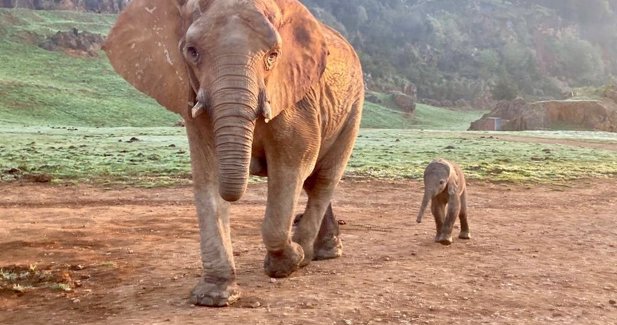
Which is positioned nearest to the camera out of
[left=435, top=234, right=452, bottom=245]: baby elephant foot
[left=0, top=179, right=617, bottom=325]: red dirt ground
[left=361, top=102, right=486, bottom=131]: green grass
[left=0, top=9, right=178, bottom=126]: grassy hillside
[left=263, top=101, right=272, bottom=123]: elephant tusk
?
[left=263, top=101, right=272, bottom=123]: elephant tusk

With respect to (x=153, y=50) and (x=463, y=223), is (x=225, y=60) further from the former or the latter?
(x=463, y=223)

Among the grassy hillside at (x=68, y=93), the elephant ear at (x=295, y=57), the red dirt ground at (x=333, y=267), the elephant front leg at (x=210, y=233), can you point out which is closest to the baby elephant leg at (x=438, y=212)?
the red dirt ground at (x=333, y=267)

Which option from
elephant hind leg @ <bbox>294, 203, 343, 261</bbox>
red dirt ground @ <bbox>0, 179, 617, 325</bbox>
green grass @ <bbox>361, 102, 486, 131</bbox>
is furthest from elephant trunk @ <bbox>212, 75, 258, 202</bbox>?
green grass @ <bbox>361, 102, 486, 131</bbox>

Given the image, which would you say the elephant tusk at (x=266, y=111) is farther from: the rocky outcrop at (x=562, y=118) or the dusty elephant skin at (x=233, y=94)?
the rocky outcrop at (x=562, y=118)

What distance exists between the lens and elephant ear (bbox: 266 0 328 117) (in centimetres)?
578

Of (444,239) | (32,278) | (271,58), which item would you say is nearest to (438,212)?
(444,239)

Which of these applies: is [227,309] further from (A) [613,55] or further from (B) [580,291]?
(A) [613,55]

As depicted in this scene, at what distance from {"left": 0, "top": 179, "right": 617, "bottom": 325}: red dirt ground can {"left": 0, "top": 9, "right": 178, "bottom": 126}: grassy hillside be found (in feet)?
83.1

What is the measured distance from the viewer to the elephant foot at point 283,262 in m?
6.63

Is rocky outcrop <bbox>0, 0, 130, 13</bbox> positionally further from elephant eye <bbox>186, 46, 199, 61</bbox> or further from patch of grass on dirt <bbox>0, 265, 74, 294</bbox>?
elephant eye <bbox>186, 46, 199, 61</bbox>

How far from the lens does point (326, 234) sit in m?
8.00

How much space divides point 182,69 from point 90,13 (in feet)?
248

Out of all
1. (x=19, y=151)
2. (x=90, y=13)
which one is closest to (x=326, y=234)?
(x=19, y=151)

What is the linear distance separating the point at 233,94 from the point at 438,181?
15.1ft
